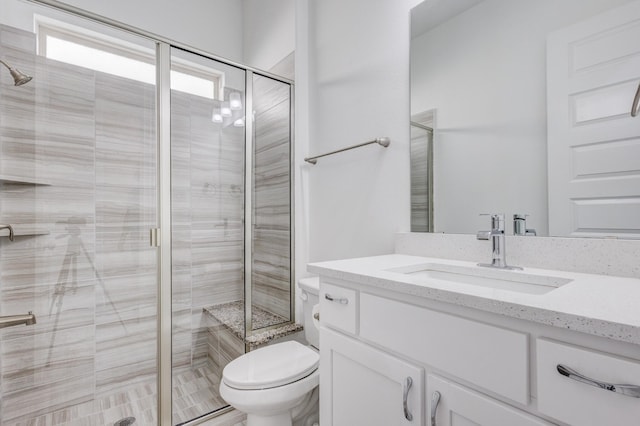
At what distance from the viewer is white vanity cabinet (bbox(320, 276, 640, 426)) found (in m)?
0.51

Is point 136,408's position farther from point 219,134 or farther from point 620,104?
point 620,104

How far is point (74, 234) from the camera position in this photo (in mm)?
1733

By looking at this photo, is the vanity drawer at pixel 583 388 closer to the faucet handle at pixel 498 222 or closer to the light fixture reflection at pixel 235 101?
the faucet handle at pixel 498 222

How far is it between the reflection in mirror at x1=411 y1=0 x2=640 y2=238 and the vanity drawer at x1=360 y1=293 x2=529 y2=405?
555mm

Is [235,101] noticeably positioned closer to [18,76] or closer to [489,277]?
[18,76]

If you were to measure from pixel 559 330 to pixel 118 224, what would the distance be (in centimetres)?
205

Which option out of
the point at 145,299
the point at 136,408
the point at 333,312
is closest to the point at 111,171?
the point at 145,299

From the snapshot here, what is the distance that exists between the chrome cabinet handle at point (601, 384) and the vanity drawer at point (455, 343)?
0.06 m

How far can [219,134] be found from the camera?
1911 mm

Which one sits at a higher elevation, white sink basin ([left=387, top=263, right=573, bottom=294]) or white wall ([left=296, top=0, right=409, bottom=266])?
white wall ([left=296, top=0, right=409, bottom=266])

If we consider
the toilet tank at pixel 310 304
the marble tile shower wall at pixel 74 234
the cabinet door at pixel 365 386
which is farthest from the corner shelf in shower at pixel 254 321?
the cabinet door at pixel 365 386

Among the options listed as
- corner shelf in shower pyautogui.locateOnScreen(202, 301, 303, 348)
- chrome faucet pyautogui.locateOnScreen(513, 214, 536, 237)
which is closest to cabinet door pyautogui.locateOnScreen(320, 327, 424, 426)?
chrome faucet pyautogui.locateOnScreen(513, 214, 536, 237)

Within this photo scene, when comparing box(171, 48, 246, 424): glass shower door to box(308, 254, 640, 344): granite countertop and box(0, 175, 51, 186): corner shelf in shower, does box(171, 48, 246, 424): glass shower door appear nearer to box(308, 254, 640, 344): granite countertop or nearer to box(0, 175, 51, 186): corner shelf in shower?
box(0, 175, 51, 186): corner shelf in shower

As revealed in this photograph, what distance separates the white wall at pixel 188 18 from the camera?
206 centimetres
